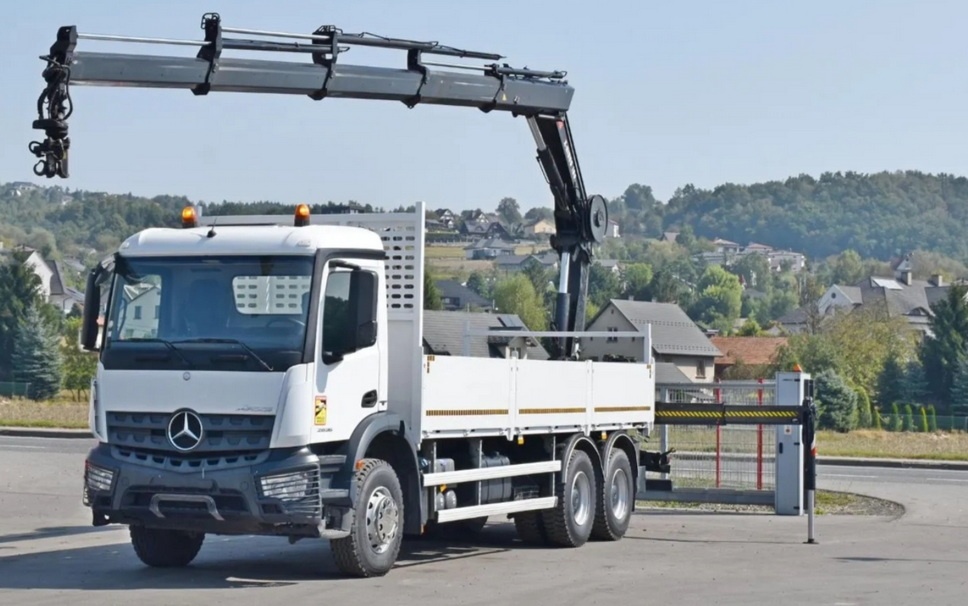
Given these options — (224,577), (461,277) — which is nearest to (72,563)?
(224,577)

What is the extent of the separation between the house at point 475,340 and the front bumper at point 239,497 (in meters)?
2.05

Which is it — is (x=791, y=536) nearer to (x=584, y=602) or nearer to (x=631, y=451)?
(x=631, y=451)

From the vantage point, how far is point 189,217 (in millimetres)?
13539

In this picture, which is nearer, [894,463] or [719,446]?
[719,446]

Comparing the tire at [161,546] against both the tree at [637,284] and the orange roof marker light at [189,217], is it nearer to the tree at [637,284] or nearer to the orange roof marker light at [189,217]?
the orange roof marker light at [189,217]

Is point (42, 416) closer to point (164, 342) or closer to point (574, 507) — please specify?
point (574, 507)

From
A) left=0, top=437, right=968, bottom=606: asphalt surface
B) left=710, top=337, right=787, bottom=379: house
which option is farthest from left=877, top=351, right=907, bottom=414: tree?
left=0, top=437, right=968, bottom=606: asphalt surface

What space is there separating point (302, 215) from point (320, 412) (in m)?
1.95

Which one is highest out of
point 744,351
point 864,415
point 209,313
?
point 744,351

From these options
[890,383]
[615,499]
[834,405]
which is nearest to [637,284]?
[890,383]

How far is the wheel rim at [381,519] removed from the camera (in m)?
12.7

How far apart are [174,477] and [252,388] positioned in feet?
3.20

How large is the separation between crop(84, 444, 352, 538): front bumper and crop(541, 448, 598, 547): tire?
398 cm

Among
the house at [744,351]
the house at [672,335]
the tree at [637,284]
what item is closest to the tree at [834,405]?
the house at [672,335]
